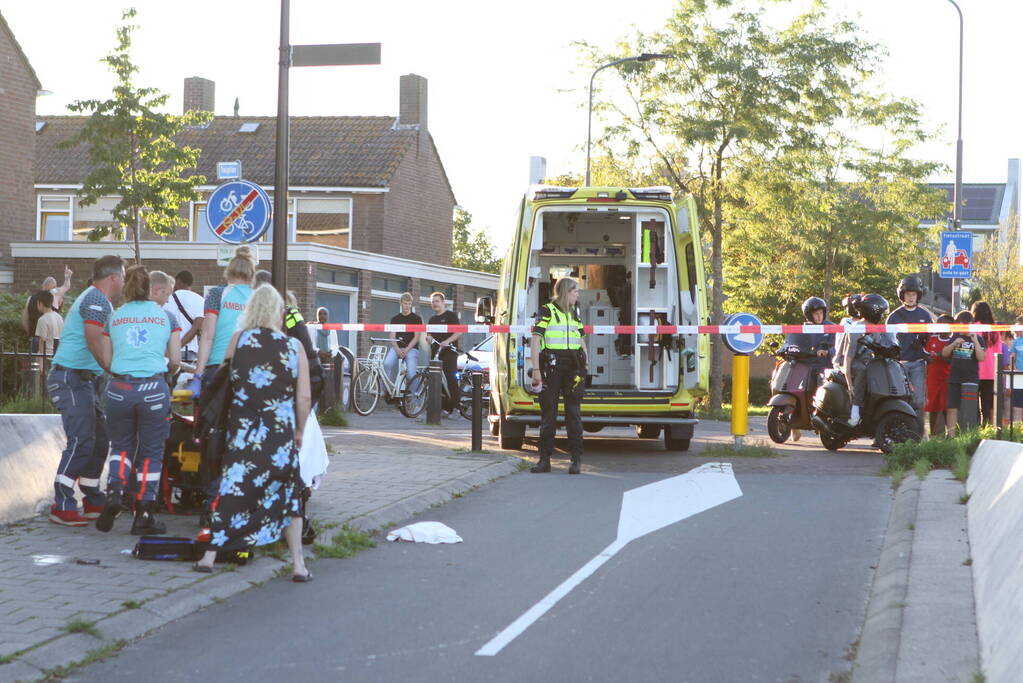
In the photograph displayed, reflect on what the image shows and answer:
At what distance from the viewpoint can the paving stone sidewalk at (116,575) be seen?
218 inches

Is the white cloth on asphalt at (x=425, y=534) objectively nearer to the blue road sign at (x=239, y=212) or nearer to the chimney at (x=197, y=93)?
the blue road sign at (x=239, y=212)

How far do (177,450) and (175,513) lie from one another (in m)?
0.57

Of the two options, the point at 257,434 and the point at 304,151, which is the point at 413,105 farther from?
the point at 257,434

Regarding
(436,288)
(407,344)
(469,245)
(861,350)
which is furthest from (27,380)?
(469,245)

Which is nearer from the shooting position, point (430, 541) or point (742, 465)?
point (430, 541)

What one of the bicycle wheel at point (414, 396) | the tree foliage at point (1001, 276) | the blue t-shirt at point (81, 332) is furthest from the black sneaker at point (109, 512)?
the tree foliage at point (1001, 276)

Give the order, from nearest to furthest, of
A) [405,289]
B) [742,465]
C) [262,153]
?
[742,465]
[405,289]
[262,153]

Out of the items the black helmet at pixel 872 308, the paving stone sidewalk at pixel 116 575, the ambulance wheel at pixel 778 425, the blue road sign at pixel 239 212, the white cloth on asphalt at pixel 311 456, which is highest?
the blue road sign at pixel 239 212

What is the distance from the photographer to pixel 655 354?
1394cm

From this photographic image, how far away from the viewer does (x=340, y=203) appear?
134 feet

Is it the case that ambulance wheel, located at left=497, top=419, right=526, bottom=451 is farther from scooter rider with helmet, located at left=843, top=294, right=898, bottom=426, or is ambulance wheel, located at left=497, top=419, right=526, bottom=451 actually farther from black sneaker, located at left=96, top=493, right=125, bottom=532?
black sneaker, located at left=96, top=493, right=125, bottom=532

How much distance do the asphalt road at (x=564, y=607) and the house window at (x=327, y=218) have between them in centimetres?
3140

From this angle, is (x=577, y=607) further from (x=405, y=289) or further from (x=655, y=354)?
(x=405, y=289)

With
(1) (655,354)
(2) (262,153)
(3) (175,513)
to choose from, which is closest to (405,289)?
(2) (262,153)
